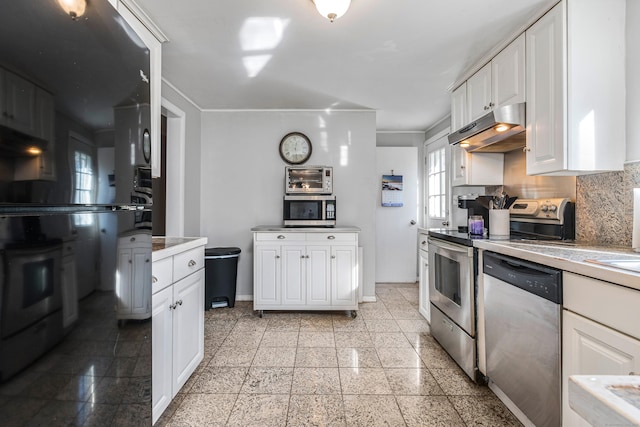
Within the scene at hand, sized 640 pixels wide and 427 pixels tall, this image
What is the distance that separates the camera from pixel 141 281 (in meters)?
0.97

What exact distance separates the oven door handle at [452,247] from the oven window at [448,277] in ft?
0.27

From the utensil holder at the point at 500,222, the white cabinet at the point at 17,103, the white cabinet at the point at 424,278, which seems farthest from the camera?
the white cabinet at the point at 424,278

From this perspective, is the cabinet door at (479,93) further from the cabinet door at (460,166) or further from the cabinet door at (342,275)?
the cabinet door at (342,275)

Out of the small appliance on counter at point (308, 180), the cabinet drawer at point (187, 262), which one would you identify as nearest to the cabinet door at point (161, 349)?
the cabinet drawer at point (187, 262)

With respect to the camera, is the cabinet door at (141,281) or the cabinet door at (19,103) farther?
the cabinet door at (141,281)

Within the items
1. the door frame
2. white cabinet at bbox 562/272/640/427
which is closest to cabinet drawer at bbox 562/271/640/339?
white cabinet at bbox 562/272/640/427

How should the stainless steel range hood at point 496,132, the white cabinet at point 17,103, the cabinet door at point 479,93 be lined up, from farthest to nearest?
the cabinet door at point 479,93
the stainless steel range hood at point 496,132
the white cabinet at point 17,103

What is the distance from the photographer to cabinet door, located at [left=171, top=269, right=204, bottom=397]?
1.66m

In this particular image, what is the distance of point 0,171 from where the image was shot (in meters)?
0.54

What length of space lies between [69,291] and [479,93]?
281 cm

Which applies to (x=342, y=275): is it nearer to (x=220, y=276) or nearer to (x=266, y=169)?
(x=220, y=276)

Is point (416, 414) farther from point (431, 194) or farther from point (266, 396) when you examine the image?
point (431, 194)

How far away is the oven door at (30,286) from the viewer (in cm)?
55

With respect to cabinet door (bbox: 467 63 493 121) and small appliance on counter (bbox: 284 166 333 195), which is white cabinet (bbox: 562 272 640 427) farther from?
small appliance on counter (bbox: 284 166 333 195)
